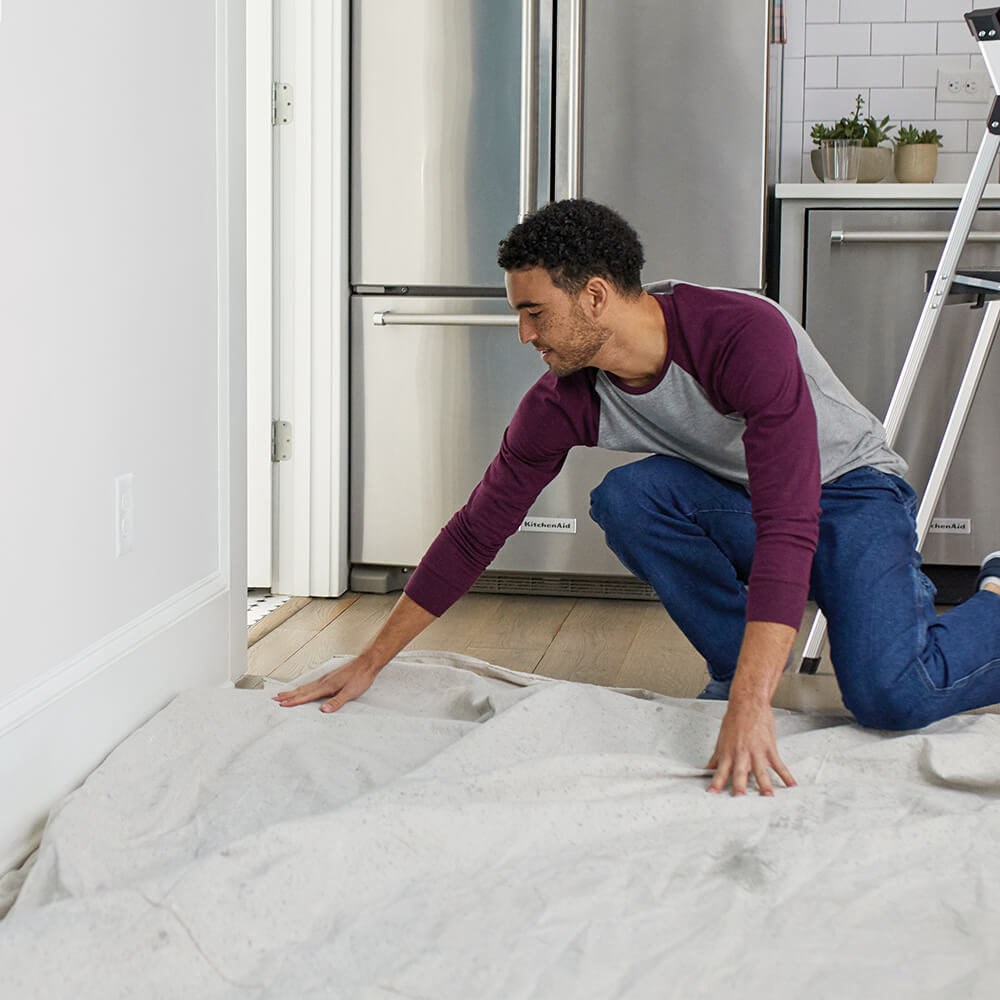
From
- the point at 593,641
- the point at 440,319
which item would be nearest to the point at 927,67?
the point at 440,319

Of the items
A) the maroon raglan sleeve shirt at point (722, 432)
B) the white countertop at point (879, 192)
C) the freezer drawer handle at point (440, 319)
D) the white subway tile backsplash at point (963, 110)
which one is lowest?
the maroon raglan sleeve shirt at point (722, 432)

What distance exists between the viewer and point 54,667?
1.32m

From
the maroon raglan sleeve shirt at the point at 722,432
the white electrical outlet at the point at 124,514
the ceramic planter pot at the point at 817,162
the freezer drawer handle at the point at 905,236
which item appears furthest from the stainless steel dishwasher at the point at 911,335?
the white electrical outlet at the point at 124,514

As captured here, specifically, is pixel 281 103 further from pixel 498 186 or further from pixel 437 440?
pixel 437 440

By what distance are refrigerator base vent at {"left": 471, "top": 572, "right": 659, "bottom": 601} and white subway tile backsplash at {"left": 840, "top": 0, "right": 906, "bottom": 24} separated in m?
1.74

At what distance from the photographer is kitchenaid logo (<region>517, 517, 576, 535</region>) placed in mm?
2717

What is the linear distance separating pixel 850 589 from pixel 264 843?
2.81 feet

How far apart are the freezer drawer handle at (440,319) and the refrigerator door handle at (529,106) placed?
234 mm

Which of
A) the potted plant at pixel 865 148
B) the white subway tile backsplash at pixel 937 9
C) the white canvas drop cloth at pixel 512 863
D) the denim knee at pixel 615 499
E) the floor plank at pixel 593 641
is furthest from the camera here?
the white subway tile backsplash at pixel 937 9

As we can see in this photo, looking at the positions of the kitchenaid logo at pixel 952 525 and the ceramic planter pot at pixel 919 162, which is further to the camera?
the ceramic planter pot at pixel 919 162

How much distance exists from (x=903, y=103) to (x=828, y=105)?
0.20 meters

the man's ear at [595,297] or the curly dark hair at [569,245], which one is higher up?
the curly dark hair at [569,245]

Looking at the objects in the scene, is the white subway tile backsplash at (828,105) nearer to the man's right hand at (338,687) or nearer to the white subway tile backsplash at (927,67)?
the white subway tile backsplash at (927,67)

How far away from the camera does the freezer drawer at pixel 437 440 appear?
8.77 ft
